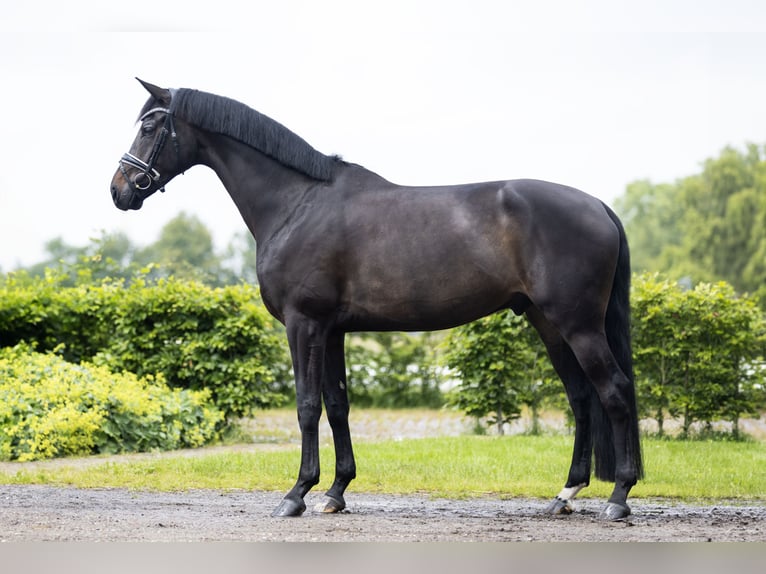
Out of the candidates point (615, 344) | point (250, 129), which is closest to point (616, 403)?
point (615, 344)

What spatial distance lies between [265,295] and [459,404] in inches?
257

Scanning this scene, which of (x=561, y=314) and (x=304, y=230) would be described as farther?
(x=304, y=230)

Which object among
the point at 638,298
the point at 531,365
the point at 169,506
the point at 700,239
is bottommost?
the point at 169,506

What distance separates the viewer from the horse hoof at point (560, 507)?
6.26 m

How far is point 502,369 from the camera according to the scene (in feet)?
39.5

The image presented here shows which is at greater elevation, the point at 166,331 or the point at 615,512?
the point at 166,331

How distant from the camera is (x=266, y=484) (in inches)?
309

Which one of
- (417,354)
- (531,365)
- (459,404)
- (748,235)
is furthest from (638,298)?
(748,235)

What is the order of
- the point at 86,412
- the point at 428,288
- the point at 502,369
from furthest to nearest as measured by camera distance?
the point at 502,369 < the point at 86,412 < the point at 428,288

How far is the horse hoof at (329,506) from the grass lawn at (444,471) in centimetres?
126

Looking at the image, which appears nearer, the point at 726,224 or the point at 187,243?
the point at 726,224

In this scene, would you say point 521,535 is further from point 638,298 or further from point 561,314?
point 638,298

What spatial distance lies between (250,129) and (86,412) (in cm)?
487

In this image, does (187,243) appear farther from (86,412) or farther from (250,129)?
(250,129)
